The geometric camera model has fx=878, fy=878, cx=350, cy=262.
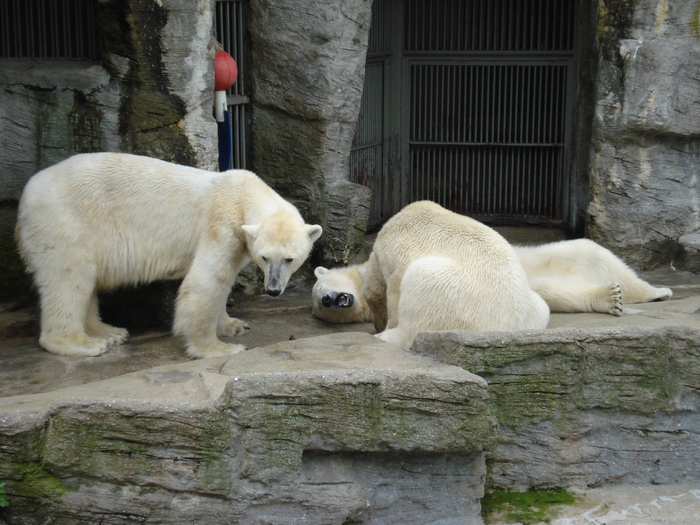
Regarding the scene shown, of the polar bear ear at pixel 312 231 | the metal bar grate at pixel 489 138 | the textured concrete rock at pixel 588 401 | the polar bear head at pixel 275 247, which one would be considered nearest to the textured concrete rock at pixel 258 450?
the textured concrete rock at pixel 588 401

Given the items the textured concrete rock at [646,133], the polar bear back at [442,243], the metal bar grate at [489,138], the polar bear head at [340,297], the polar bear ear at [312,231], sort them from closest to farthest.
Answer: the polar bear back at [442,243] < the polar bear ear at [312,231] < the polar bear head at [340,297] < the textured concrete rock at [646,133] < the metal bar grate at [489,138]

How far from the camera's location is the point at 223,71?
592cm

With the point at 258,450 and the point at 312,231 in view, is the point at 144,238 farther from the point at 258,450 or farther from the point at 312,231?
the point at 258,450

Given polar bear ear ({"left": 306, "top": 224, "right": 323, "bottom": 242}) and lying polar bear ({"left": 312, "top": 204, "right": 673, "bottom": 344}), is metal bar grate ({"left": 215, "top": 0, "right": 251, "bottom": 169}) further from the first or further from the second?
polar bear ear ({"left": 306, "top": 224, "right": 323, "bottom": 242})

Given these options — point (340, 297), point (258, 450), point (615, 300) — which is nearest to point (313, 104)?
point (340, 297)

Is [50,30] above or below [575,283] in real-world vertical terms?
above

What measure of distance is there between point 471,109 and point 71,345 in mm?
5060

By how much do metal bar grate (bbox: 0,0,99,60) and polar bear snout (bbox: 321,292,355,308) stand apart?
221 cm

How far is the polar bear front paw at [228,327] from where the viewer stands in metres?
5.59

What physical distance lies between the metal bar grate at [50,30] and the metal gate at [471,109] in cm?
300

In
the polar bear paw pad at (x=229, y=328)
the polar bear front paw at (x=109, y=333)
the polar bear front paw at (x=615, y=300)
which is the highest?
the polar bear front paw at (x=615, y=300)

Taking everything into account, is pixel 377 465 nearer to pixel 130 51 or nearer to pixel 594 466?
pixel 594 466

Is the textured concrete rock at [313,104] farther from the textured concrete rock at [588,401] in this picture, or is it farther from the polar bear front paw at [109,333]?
the textured concrete rock at [588,401]

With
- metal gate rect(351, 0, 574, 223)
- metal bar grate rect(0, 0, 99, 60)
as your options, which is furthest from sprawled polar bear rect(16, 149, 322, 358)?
metal gate rect(351, 0, 574, 223)
